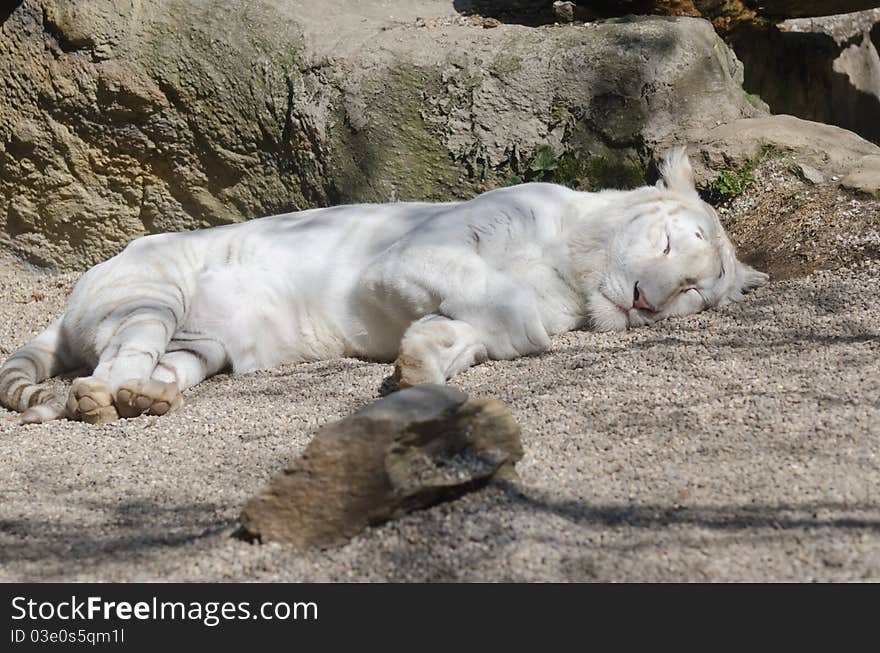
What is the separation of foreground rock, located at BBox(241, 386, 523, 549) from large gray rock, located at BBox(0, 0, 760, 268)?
3.56 m

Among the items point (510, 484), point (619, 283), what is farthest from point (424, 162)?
point (510, 484)

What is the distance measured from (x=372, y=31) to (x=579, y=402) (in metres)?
3.68

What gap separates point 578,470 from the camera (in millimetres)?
3059

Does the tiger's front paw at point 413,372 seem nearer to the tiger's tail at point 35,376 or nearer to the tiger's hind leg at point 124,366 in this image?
the tiger's hind leg at point 124,366

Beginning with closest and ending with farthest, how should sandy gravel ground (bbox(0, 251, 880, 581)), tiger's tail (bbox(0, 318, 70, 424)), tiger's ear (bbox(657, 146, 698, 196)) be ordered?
sandy gravel ground (bbox(0, 251, 880, 581)) → tiger's tail (bbox(0, 318, 70, 424)) → tiger's ear (bbox(657, 146, 698, 196))

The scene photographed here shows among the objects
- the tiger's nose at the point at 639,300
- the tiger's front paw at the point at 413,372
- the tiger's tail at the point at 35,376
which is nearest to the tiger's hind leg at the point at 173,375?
the tiger's tail at the point at 35,376

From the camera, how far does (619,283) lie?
4.64m

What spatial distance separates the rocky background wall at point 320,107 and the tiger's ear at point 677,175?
0.71 meters

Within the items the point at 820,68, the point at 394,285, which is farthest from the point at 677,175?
the point at 820,68

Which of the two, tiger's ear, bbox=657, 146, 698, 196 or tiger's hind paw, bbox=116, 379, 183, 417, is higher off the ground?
tiger's ear, bbox=657, 146, 698, 196

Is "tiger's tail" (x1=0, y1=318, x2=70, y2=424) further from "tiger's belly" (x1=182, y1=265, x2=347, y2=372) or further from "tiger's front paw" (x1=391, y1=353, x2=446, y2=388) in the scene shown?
"tiger's front paw" (x1=391, y1=353, x2=446, y2=388)

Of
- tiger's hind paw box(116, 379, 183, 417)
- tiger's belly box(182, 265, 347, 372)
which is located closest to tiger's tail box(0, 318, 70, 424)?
tiger's hind paw box(116, 379, 183, 417)

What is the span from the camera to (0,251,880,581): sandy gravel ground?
99.9 inches

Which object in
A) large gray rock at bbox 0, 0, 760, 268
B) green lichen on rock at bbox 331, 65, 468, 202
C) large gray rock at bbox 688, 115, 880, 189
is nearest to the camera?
large gray rock at bbox 688, 115, 880, 189
